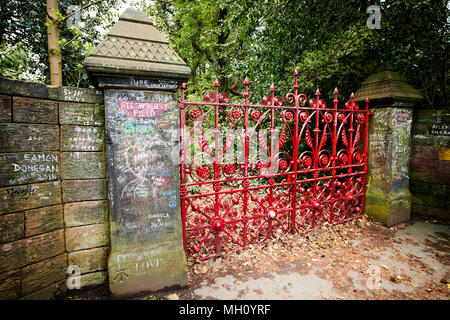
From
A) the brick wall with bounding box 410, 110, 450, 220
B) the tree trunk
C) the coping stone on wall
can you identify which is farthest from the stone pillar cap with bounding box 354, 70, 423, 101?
the tree trunk

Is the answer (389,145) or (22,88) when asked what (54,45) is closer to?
(22,88)

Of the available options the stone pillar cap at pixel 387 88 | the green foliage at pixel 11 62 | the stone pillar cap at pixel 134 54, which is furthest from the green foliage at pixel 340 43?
the green foliage at pixel 11 62

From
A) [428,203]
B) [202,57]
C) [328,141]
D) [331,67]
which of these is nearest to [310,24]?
[331,67]

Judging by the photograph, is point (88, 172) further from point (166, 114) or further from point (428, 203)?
point (428, 203)

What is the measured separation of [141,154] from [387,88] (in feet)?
13.9

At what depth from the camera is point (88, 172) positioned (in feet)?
7.66

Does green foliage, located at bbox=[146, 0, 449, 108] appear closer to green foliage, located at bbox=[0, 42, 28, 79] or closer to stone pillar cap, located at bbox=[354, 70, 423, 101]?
stone pillar cap, located at bbox=[354, 70, 423, 101]

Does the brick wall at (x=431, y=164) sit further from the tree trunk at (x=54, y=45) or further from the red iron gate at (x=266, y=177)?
the tree trunk at (x=54, y=45)

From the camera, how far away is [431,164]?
4.33 m

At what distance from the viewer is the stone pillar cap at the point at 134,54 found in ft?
7.05

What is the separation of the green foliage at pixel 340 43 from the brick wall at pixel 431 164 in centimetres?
53

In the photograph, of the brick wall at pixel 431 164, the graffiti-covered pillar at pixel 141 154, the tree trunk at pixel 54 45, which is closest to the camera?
the graffiti-covered pillar at pixel 141 154

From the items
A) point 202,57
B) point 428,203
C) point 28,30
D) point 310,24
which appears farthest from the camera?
point 202,57

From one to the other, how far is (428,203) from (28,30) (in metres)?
9.04
